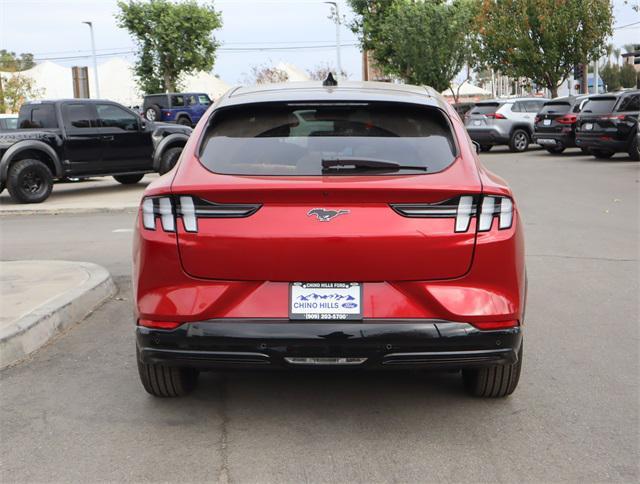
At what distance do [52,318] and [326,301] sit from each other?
2953mm

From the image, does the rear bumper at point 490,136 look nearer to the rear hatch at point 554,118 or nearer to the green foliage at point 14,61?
the rear hatch at point 554,118

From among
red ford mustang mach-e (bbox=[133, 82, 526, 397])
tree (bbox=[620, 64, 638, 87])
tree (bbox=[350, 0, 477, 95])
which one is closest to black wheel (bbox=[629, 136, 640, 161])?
red ford mustang mach-e (bbox=[133, 82, 526, 397])

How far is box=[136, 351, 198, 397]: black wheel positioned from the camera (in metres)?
4.64

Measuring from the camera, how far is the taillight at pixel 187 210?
4008mm

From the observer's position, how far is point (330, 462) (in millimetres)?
3854

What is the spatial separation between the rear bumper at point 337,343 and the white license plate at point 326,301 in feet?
0.14

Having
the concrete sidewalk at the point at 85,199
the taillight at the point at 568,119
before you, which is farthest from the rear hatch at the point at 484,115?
the concrete sidewalk at the point at 85,199

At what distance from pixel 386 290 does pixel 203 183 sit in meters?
0.99

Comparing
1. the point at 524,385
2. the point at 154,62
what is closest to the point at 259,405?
the point at 524,385

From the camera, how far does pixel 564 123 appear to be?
2480 centimetres

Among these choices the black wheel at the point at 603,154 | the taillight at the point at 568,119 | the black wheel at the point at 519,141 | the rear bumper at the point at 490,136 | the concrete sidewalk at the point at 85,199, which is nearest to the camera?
the concrete sidewalk at the point at 85,199

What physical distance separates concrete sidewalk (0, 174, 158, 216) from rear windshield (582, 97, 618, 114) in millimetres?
11509


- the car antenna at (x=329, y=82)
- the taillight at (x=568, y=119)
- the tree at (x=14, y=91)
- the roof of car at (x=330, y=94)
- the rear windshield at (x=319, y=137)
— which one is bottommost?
the taillight at (x=568, y=119)

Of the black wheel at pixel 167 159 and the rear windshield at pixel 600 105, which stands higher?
the rear windshield at pixel 600 105
